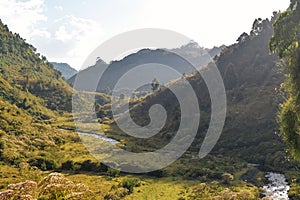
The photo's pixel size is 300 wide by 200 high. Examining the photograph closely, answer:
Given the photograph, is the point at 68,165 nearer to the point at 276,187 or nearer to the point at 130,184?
the point at 130,184

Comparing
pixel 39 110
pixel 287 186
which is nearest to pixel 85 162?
pixel 287 186

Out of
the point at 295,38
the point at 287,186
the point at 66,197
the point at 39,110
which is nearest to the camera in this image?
the point at 66,197

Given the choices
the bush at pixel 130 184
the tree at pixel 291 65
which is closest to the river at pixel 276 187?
the bush at pixel 130 184

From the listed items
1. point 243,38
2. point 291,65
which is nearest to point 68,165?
point 291,65

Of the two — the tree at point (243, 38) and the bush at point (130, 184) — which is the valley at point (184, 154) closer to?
the bush at point (130, 184)

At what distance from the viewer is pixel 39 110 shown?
146625mm

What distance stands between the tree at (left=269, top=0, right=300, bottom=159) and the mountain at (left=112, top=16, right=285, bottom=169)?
1917 inches

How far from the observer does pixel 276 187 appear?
45188mm

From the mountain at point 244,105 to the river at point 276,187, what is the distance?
6.40m

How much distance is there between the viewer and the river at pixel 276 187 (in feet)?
132

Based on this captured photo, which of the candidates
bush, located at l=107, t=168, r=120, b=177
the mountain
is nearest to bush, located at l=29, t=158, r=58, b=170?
bush, located at l=107, t=168, r=120, b=177

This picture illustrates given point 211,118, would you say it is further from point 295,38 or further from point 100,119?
point 295,38

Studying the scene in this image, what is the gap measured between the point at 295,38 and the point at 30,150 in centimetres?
6536

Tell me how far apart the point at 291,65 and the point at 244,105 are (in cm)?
8716
